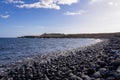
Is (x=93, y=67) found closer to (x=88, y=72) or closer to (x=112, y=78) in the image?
(x=88, y=72)

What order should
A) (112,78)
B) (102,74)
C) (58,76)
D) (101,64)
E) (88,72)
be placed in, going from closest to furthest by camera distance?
(112,78), (102,74), (58,76), (88,72), (101,64)

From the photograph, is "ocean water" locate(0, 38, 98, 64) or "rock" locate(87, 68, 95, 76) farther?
"ocean water" locate(0, 38, 98, 64)

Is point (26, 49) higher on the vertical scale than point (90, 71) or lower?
lower

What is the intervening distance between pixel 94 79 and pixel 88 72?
179 centimetres

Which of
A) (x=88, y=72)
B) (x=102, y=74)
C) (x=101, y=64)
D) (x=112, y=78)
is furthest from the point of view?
(x=101, y=64)

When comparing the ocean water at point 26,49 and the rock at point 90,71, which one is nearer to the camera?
the rock at point 90,71

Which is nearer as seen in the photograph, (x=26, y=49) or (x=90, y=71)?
(x=90, y=71)

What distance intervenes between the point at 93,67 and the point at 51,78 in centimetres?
240

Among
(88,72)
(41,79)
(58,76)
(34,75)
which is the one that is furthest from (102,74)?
(34,75)

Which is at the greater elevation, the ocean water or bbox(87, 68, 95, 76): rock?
bbox(87, 68, 95, 76): rock

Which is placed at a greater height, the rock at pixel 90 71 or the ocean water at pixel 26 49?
the rock at pixel 90 71

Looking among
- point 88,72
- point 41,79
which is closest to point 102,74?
point 88,72

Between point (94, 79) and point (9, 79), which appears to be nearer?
point (94, 79)

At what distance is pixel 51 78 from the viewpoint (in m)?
8.47
